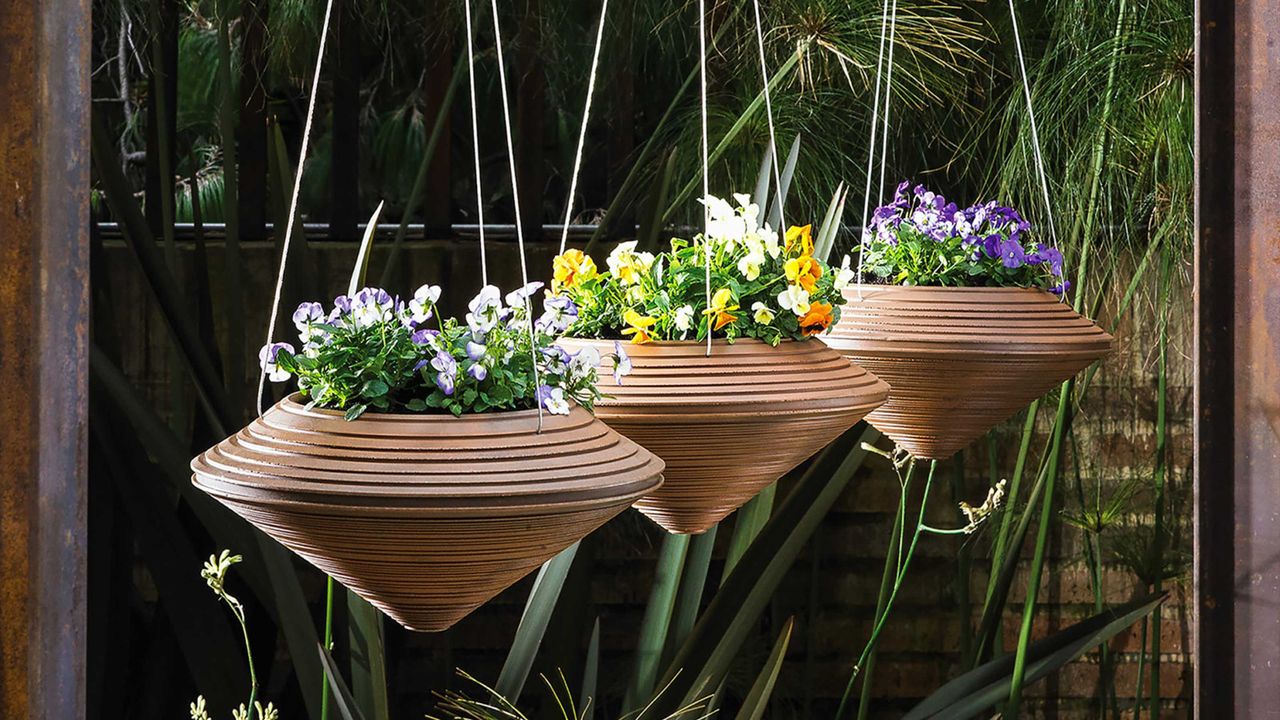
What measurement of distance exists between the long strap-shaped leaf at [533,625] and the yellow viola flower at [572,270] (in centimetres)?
64

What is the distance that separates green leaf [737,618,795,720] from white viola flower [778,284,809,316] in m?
0.64

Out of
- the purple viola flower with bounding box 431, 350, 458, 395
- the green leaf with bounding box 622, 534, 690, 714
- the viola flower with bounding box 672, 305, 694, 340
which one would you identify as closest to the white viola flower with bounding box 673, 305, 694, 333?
the viola flower with bounding box 672, 305, 694, 340

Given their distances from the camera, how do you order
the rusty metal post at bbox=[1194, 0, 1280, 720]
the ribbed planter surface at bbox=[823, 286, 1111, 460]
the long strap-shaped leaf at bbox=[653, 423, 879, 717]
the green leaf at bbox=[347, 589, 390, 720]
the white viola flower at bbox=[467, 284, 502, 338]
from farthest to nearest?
the long strap-shaped leaf at bbox=[653, 423, 879, 717], the green leaf at bbox=[347, 589, 390, 720], the ribbed planter surface at bbox=[823, 286, 1111, 460], the rusty metal post at bbox=[1194, 0, 1280, 720], the white viola flower at bbox=[467, 284, 502, 338]

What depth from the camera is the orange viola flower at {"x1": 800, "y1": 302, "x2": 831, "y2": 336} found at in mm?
1040

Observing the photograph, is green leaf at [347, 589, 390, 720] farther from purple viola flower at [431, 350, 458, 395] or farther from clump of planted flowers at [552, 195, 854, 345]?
purple viola flower at [431, 350, 458, 395]

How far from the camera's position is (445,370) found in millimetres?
793

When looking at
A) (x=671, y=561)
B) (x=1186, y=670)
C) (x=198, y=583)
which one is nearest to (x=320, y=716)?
(x=198, y=583)

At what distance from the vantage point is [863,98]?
234cm

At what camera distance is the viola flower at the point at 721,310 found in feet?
3.25

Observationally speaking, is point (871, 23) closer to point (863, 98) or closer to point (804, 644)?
point (863, 98)

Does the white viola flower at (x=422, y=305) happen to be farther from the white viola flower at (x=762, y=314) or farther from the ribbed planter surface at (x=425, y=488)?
the white viola flower at (x=762, y=314)

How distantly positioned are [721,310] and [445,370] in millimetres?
276

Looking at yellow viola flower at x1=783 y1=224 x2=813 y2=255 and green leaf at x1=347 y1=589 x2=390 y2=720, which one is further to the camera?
green leaf at x1=347 y1=589 x2=390 y2=720

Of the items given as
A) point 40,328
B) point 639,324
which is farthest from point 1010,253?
point 40,328
